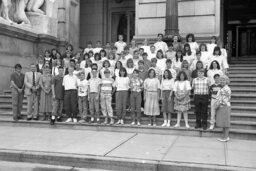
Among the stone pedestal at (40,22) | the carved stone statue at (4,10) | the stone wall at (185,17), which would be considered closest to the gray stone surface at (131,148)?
the carved stone statue at (4,10)

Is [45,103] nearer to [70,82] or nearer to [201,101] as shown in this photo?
[70,82]

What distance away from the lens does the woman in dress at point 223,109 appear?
8.29 m

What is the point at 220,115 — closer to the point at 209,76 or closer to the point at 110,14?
the point at 209,76

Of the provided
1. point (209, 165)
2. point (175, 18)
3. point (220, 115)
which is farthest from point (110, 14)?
point (209, 165)

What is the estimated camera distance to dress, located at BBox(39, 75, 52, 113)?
1037cm

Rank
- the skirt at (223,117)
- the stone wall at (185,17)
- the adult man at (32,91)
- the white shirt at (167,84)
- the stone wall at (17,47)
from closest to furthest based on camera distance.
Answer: the skirt at (223,117) → the white shirt at (167,84) → the adult man at (32,91) → the stone wall at (17,47) → the stone wall at (185,17)

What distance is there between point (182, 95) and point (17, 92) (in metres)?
5.14

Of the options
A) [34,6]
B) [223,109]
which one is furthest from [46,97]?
[34,6]

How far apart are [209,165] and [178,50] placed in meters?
5.58

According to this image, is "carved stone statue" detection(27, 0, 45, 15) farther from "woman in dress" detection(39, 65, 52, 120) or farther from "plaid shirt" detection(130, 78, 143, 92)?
"plaid shirt" detection(130, 78, 143, 92)

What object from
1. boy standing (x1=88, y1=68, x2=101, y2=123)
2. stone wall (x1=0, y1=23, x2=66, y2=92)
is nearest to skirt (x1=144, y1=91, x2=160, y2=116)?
boy standing (x1=88, y1=68, x2=101, y2=123)

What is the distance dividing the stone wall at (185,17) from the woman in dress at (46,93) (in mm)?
5932

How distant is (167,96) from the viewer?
9539mm

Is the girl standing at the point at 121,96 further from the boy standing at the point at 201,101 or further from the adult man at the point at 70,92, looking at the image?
the boy standing at the point at 201,101
